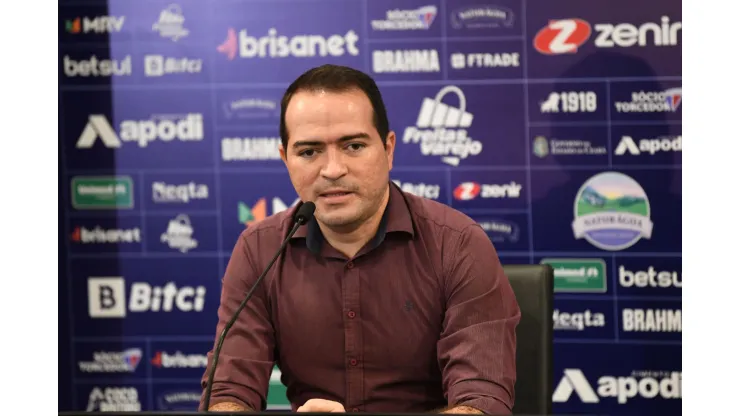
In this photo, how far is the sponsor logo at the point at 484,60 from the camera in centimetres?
351

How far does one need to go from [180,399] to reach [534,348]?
2.11m

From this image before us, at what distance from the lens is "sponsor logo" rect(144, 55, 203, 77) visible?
370 cm

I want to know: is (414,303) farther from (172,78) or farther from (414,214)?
(172,78)

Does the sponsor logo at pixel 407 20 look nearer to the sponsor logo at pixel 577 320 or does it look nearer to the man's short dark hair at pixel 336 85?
the sponsor logo at pixel 577 320

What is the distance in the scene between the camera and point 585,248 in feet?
11.5

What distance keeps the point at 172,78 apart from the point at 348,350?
2.02 m

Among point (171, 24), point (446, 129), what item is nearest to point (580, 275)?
point (446, 129)

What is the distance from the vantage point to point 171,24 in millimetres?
3707

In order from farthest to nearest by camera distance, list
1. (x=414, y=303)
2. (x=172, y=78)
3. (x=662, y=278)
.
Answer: (x=172, y=78)
(x=662, y=278)
(x=414, y=303)

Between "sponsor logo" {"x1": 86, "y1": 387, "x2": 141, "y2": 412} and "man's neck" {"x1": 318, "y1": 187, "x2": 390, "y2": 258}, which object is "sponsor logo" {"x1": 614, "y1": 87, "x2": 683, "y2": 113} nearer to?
"man's neck" {"x1": 318, "y1": 187, "x2": 390, "y2": 258}

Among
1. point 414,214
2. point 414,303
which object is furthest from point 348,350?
point 414,214

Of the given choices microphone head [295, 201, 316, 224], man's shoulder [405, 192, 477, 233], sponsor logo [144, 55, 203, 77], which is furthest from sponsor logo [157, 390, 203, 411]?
microphone head [295, 201, 316, 224]

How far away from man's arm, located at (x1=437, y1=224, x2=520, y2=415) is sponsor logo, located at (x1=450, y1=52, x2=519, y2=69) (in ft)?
5.08

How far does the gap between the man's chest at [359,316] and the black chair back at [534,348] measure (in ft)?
0.82
